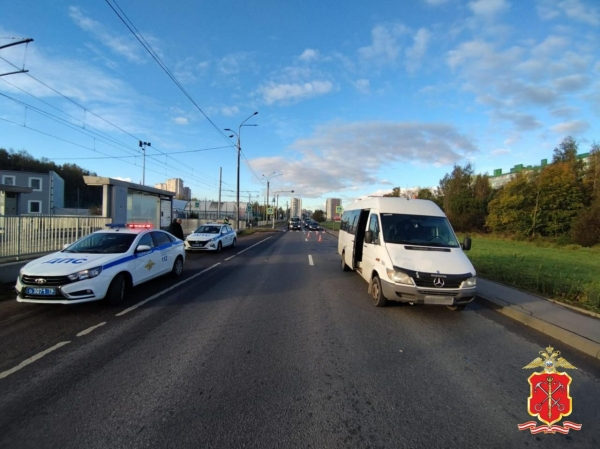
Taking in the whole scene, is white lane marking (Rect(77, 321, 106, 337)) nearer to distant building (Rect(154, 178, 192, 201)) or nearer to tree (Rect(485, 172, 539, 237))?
tree (Rect(485, 172, 539, 237))

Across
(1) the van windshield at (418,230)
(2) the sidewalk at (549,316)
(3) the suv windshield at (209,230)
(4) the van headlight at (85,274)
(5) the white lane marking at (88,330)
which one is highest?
(1) the van windshield at (418,230)

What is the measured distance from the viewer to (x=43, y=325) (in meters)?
5.20

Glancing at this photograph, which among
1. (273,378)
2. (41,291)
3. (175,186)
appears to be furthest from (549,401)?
(175,186)

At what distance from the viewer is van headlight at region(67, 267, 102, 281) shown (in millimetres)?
5627

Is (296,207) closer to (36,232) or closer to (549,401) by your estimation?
(36,232)

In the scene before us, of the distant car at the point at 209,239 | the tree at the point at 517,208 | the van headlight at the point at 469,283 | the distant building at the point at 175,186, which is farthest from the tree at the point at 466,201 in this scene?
the distant building at the point at 175,186

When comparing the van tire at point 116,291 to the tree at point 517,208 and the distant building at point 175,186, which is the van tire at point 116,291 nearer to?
the tree at point 517,208

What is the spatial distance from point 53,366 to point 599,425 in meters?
5.74

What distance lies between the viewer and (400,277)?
591 cm

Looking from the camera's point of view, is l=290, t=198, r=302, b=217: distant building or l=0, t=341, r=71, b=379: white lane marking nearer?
l=0, t=341, r=71, b=379: white lane marking

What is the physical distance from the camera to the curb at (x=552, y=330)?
4664 mm

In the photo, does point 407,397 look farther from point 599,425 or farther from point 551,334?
point 551,334

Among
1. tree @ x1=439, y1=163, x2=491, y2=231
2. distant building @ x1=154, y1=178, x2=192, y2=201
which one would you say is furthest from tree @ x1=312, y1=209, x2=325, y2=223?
tree @ x1=439, y1=163, x2=491, y2=231

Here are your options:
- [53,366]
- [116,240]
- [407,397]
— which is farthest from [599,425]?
[116,240]
